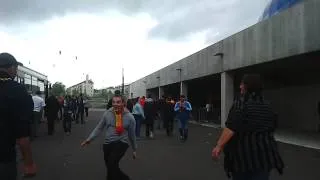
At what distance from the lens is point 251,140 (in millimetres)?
5176

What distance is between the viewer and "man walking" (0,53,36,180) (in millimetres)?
4176

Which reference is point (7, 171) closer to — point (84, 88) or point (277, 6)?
point (277, 6)

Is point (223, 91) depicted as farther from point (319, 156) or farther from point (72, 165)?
point (72, 165)

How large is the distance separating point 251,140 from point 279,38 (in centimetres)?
1681

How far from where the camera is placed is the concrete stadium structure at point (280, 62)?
63.8 feet

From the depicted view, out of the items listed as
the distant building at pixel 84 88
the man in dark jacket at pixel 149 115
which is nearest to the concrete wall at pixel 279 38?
the man in dark jacket at pixel 149 115

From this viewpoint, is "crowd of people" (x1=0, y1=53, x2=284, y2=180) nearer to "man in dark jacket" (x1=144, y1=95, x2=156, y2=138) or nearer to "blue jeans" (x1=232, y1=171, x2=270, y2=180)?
"blue jeans" (x1=232, y1=171, x2=270, y2=180)

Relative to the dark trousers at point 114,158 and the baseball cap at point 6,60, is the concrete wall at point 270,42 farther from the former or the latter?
the baseball cap at point 6,60

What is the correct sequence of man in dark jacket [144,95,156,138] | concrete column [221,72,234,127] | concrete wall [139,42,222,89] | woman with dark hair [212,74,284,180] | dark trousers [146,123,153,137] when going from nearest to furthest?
woman with dark hair [212,74,284,180]
man in dark jacket [144,95,156,138]
dark trousers [146,123,153,137]
concrete column [221,72,234,127]
concrete wall [139,42,222,89]

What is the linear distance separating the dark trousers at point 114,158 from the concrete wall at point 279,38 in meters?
11.6

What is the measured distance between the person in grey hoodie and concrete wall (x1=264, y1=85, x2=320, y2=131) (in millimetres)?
21508

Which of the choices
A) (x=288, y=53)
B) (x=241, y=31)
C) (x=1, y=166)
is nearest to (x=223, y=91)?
(x=241, y=31)

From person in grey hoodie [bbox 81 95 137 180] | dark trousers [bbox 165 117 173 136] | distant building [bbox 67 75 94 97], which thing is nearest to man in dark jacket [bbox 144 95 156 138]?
dark trousers [bbox 165 117 173 136]

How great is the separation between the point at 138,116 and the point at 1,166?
15.6 metres
